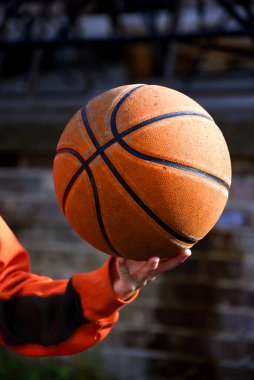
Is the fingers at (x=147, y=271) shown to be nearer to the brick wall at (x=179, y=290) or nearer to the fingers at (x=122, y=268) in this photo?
the fingers at (x=122, y=268)

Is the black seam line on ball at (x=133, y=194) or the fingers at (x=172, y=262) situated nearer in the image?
the black seam line on ball at (x=133, y=194)

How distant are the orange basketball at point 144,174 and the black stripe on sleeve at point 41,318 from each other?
13.4 inches

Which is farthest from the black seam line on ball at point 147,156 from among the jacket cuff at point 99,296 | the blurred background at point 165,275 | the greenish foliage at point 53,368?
the greenish foliage at point 53,368

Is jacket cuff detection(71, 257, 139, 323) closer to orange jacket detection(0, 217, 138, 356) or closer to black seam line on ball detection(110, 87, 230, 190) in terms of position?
orange jacket detection(0, 217, 138, 356)

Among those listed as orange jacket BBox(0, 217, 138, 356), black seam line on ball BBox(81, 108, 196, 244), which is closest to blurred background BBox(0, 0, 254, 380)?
orange jacket BBox(0, 217, 138, 356)

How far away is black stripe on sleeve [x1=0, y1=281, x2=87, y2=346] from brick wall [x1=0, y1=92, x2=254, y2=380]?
1.54m

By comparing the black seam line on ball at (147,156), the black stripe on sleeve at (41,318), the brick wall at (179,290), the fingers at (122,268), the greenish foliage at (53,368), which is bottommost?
the greenish foliage at (53,368)

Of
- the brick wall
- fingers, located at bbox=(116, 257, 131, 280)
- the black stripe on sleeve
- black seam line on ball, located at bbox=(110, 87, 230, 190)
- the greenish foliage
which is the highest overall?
black seam line on ball, located at bbox=(110, 87, 230, 190)

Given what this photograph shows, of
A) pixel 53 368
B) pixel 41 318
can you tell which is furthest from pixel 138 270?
pixel 53 368

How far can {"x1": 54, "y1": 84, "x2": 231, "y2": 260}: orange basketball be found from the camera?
185cm

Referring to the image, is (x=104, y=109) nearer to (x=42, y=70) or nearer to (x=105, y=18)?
(x=42, y=70)

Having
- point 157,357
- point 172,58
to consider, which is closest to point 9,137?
point 172,58

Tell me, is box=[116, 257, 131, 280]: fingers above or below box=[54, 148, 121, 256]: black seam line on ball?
below

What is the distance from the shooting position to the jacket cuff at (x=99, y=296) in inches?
81.6
